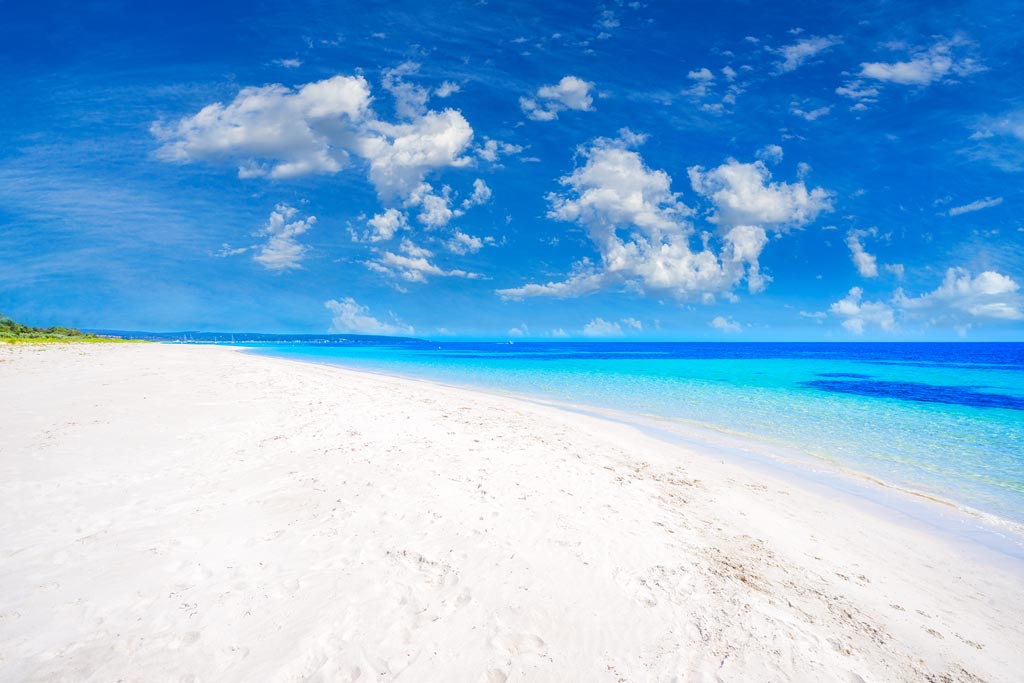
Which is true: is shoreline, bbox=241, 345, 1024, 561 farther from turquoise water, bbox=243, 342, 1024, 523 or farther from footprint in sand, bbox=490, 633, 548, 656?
footprint in sand, bbox=490, 633, 548, 656

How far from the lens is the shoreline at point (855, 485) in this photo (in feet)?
30.6

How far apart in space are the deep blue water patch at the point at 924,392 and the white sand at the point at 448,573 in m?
28.3

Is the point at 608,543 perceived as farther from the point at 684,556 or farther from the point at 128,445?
the point at 128,445

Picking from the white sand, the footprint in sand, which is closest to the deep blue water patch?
the white sand

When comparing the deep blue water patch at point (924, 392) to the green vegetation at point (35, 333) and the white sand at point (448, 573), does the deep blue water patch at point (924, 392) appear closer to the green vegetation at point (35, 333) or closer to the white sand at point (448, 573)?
the white sand at point (448, 573)

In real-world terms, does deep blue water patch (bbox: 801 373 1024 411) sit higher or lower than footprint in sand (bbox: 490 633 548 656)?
lower

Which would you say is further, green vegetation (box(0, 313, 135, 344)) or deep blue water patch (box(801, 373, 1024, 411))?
green vegetation (box(0, 313, 135, 344))

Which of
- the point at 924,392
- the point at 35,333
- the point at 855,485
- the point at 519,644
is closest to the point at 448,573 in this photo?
the point at 519,644

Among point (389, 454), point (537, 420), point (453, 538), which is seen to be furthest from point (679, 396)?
point (453, 538)

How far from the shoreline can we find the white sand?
82 cm

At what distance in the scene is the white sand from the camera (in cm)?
462

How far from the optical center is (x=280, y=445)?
36.8ft

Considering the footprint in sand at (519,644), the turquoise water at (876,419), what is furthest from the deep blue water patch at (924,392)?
the footprint in sand at (519,644)

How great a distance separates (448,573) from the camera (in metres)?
6.03
